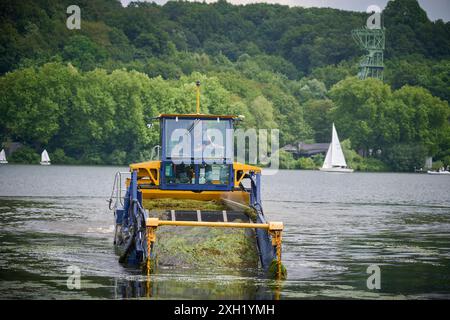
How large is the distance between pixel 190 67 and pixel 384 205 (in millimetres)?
111705

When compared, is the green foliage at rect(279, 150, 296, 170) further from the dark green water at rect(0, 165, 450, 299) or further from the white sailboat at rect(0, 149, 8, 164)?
the dark green water at rect(0, 165, 450, 299)

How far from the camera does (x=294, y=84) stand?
7180 inches

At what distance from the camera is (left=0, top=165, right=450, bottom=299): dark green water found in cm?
2270

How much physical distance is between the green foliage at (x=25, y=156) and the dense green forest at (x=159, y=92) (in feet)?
0.58

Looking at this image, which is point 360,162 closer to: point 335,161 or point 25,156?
point 335,161

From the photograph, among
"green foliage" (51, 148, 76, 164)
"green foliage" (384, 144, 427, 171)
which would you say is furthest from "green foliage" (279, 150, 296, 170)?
"green foliage" (51, 148, 76, 164)

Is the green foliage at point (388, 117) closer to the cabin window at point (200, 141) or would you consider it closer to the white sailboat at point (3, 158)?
the white sailboat at point (3, 158)

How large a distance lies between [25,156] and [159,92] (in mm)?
18135

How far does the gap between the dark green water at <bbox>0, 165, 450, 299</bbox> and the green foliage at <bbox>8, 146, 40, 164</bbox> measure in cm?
7269

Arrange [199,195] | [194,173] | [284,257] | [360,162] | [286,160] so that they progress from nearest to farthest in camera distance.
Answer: [194,173]
[199,195]
[284,257]
[286,160]
[360,162]

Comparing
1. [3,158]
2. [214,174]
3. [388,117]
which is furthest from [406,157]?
[214,174]

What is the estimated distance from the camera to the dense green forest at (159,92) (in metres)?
129

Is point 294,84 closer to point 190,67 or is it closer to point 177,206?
point 190,67

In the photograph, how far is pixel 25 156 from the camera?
5089 inches
